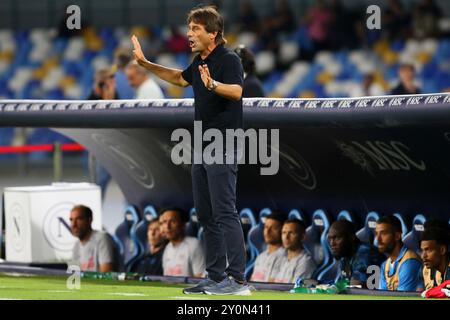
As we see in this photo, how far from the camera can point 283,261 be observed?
9.62 m

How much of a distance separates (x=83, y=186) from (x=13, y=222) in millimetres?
639

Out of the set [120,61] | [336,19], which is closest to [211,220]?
[120,61]

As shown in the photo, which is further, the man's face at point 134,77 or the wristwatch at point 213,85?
the man's face at point 134,77

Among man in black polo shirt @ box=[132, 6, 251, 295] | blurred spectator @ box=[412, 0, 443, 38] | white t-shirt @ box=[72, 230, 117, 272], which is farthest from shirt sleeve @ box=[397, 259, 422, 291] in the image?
blurred spectator @ box=[412, 0, 443, 38]

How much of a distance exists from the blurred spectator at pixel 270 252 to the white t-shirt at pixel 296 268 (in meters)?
0.07

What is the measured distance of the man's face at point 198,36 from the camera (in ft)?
26.1

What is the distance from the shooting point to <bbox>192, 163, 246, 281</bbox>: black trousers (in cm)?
793

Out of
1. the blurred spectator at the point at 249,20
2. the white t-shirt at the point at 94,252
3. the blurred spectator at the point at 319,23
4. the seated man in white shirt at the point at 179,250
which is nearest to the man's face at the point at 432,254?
the seated man in white shirt at the point at 179,250

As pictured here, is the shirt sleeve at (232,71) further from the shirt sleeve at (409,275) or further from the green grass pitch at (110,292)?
the shirt sleeve at (409,275)

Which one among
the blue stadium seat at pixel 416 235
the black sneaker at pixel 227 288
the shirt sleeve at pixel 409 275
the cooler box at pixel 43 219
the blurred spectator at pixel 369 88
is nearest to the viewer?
the black sneaker at pixel 227 288

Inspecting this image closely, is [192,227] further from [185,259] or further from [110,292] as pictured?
[110,292]

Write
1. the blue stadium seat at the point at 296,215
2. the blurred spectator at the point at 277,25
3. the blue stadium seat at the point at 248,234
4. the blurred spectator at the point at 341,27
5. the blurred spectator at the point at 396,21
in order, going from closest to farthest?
the blue stadium seat at the point at 296,215
the blue stadium seat at the point at 248,234
the blurred spectator at the point at 396,21
the blurred spectator at the point at 341,27
the blurred spectator at the point at 277,25

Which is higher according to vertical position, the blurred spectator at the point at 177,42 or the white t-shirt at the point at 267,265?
the blurred spectator at the point at 177,42
